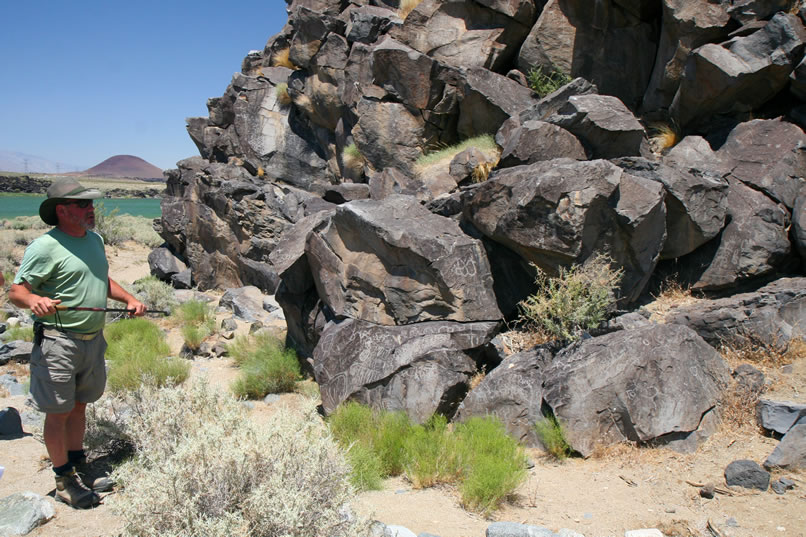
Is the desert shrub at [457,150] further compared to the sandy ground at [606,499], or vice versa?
the desert shrub at [457,150]

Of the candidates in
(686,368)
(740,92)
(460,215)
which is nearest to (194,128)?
(460,215)

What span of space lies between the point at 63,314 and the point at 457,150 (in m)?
8.07

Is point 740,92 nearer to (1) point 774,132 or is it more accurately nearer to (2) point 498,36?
(1) point 774,132

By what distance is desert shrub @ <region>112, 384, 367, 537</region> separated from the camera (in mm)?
A: 2967

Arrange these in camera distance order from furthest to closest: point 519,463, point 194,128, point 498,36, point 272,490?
point 194,128 < point 498,36 < point 519,463 < point 272,490

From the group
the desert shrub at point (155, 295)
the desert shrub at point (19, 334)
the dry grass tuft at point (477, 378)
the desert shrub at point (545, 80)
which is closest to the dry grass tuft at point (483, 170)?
the desert shrub at point (545, 80)

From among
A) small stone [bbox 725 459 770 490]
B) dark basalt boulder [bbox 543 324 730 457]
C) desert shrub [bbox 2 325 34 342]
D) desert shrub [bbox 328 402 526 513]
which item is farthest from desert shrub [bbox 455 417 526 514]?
desert shrub [bbox 2 325 34 342]

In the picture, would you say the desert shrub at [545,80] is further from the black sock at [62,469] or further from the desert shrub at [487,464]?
the black sock at [62,469]

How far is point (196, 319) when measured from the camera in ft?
38.4

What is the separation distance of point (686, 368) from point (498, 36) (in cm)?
822

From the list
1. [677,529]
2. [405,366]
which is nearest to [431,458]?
[405,366]

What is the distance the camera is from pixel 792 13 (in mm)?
7852

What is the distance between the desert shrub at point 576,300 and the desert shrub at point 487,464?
1463 millimetres

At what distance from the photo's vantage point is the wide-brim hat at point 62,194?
162 inches
